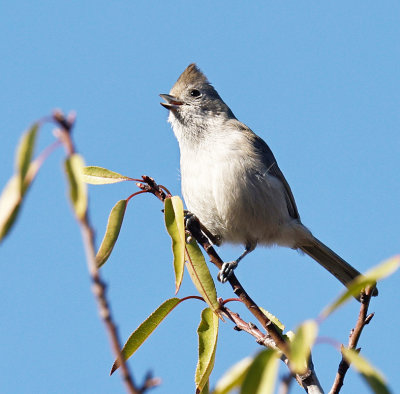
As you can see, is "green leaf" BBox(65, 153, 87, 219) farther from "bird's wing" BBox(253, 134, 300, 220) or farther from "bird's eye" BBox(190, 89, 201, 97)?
"bird's eye" BBox(190, 89, 201, 97)

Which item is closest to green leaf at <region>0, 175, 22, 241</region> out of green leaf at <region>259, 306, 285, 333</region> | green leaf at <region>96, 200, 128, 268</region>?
green leaf at <region>96, 200, 128, 268</region>

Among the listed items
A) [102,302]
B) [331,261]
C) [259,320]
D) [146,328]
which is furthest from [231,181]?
[102,302]

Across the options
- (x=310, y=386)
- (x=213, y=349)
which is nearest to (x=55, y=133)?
(x=213, y=349)

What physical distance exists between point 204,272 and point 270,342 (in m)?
0.38

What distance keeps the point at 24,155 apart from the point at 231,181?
11.6 feet

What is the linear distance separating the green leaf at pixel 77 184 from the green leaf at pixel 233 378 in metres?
Result: 0.45

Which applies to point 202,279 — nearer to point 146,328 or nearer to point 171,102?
point 146,328

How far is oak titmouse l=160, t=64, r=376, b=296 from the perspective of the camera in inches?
184

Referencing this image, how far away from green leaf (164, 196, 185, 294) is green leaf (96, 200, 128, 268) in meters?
0.18

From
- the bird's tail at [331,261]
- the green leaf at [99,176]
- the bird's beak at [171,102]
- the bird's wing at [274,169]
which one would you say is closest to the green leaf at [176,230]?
the green leaf at [99,176]

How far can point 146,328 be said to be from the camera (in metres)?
2.33

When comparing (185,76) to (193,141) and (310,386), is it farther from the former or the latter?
(310,386)

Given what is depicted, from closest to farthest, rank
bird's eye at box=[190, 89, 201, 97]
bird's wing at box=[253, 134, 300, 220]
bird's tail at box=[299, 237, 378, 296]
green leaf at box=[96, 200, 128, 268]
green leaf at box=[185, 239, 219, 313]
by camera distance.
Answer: green leaf at box=[96, 200, 128, 268], green leaf at box=[185, 239, 219, 313], bird's wing at box=[253, 134, 300, 220], bird's tail at box=[299, 237, 378, 296], bird's eye at box=[190, 89, 201, 97]

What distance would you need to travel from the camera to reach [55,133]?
1.19 metres
